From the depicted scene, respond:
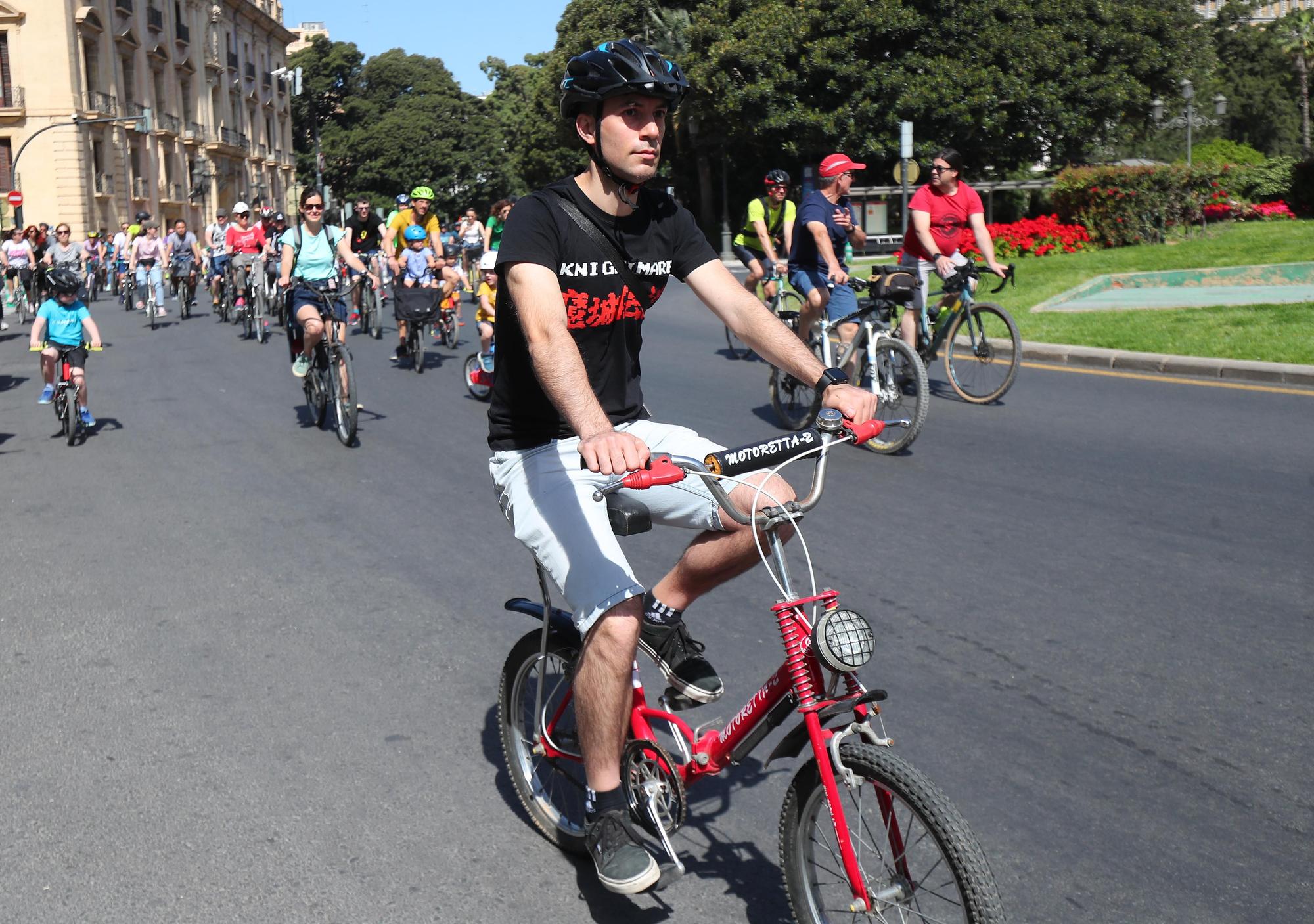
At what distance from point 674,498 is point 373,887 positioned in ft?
4.04

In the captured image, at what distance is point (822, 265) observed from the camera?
34.1 feet

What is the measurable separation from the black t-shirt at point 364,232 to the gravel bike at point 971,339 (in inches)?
234

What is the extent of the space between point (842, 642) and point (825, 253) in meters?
7.74

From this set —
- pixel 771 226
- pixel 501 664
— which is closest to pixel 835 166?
pixel 771 226

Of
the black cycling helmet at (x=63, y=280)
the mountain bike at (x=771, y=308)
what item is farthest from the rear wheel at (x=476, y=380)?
the black cycling helmet at (x=63, y=280)

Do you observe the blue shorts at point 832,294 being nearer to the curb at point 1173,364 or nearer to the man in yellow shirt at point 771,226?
the man in yellow shirt at point 771,226

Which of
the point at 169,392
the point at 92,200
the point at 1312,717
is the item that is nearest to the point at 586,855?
the point at 1312,717

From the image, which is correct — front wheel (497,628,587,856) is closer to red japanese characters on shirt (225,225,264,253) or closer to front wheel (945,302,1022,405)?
front wheel (945,302,1022,405)

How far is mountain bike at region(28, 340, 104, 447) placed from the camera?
10.8 m

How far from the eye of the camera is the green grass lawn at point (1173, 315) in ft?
42.8

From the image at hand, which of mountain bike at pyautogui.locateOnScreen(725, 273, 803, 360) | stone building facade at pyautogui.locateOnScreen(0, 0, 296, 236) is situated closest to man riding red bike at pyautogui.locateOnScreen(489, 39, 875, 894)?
mountain bike at pyautogui.locateOnScreen(725, 273, 803, 360)

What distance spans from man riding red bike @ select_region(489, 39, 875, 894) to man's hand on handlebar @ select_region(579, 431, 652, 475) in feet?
0.88

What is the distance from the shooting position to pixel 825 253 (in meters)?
10.2

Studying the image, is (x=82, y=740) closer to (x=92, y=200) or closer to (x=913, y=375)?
(x=913, y=375)
